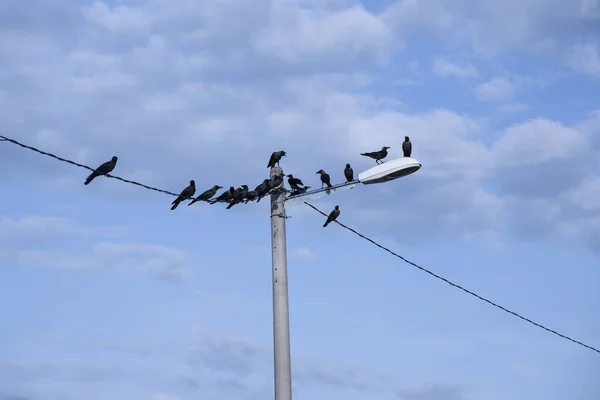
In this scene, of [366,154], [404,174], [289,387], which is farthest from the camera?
[366,154]

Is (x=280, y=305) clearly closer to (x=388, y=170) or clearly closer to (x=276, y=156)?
(x=388, y=170)

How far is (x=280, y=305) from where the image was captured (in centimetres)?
1227

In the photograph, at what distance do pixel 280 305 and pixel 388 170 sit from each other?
114 inches

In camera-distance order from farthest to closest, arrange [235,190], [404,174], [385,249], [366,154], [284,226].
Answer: [366,154]
[235,190]
[385,249]
[404,174]
[284,226]

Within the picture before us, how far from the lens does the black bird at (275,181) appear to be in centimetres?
1316

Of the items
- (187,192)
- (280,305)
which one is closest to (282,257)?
(280,305)

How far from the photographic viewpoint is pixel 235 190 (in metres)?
19.1

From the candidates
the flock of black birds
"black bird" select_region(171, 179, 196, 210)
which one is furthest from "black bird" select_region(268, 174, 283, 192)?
"black bird" select_region(171, 179, 196, 210)

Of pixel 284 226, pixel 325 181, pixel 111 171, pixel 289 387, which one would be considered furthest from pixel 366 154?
pixel 289 387

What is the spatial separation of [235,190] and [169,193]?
436 centimetres

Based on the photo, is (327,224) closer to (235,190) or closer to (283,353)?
(235,190)

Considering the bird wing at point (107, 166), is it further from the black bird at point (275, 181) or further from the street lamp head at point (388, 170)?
the street lamp head at point (388, 170)

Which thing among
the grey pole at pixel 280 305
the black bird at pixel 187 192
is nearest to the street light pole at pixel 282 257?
the grey pole at pixel 280 305

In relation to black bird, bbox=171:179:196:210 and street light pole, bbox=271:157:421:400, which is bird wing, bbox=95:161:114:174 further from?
street light pole, bbox=271:157:421:400
